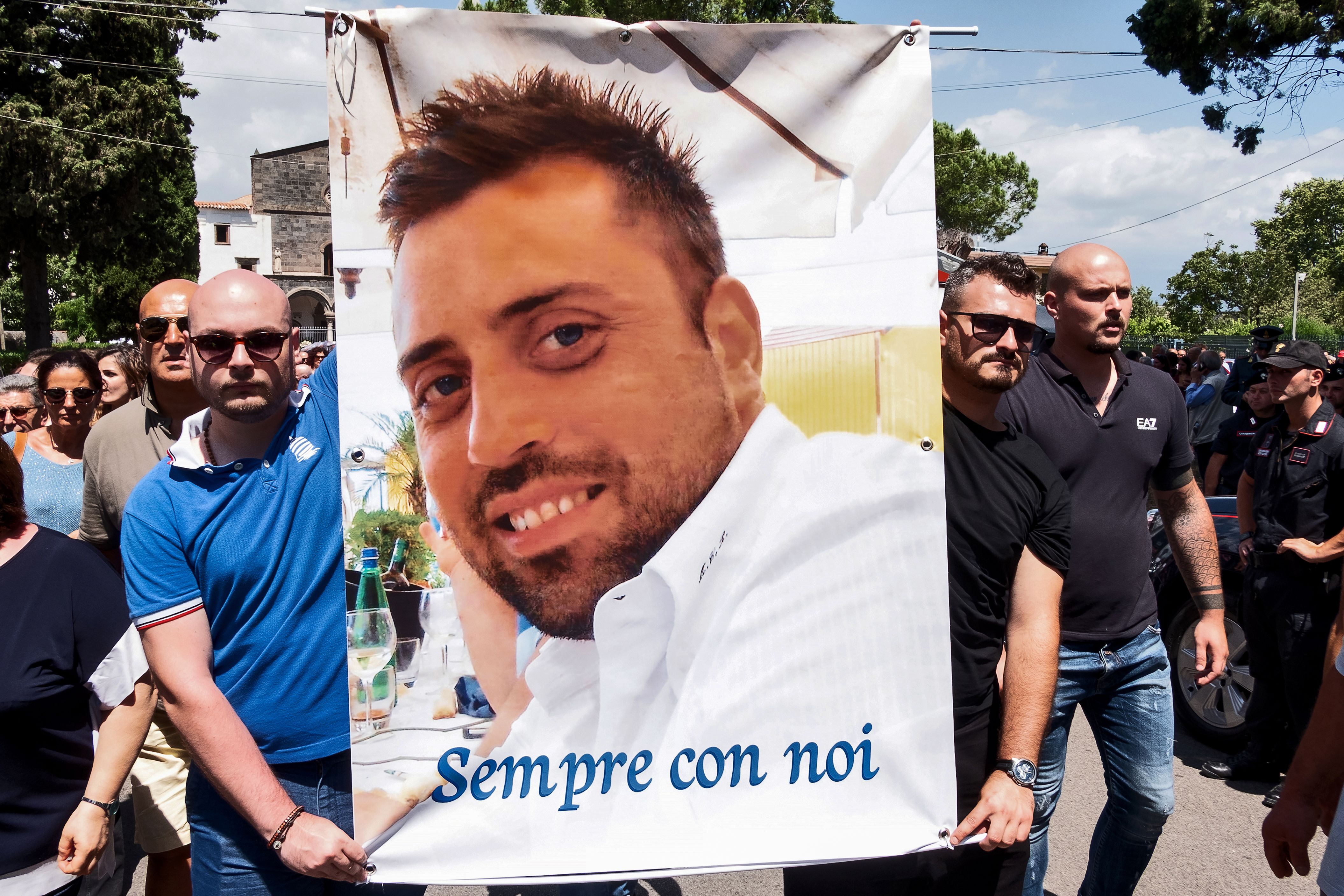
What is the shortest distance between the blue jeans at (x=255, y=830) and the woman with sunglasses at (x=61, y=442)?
1.90 meters

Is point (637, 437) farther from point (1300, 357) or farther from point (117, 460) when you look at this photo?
point (1300, 357)

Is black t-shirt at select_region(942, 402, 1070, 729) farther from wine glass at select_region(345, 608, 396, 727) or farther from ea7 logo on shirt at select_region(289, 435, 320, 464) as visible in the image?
ea7 logo on shirt at select_region(289, 435, 320, 464)

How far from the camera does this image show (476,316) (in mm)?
1709

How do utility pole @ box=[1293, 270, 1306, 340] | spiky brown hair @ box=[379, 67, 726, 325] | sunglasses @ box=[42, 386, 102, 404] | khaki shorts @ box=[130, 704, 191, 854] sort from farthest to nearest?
utility pole @ box=[1293, 270, 1306, 340] → sunglasses @ box=[42, 386, 102, 404] → khaki shorts @ box=[130, 704, 191, 854] → spiky brown hair @ box=[379, 67, 726, 325]

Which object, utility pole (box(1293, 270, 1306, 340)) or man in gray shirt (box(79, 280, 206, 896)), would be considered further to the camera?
utility pole (box(1293, 270, 1306, 340))

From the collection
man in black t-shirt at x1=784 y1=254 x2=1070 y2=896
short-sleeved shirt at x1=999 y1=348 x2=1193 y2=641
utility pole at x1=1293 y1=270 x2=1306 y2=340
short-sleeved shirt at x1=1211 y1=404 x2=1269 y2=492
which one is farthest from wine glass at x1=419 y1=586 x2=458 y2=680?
utility pole at x1=1293 y1=270 x2=1306 y2=340

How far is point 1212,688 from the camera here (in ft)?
15.0

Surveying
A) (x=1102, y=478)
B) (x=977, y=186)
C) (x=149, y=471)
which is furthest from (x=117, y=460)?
(x=977, y=186)

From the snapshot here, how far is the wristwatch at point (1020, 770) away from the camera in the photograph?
2.02 meters

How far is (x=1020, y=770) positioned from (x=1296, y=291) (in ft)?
145

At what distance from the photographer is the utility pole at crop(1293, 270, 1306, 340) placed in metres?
32.0

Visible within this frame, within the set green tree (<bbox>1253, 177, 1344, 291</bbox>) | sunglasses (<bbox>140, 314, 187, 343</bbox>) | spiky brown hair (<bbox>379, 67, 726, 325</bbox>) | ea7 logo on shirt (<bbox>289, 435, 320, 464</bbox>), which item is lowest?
ea7 logo on shirt (<bbox>289, 435, 320, 464</bbox>)

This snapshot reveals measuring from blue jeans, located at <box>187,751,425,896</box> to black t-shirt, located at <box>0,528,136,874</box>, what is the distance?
0.32m

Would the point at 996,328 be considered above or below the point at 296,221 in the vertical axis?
below
